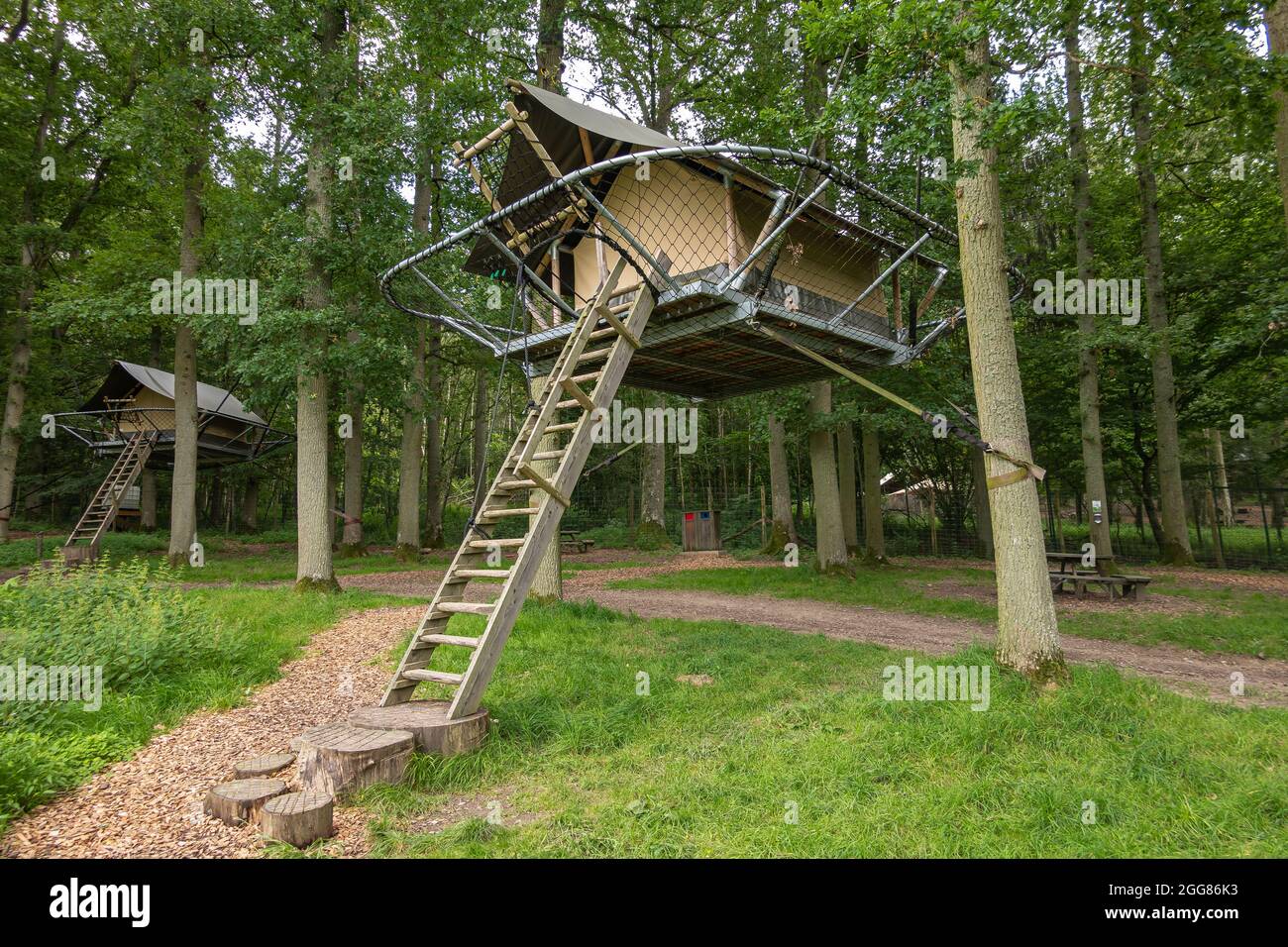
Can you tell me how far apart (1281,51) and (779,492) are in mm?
13021

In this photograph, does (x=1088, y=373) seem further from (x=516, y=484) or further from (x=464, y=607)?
(x=464, y=607)

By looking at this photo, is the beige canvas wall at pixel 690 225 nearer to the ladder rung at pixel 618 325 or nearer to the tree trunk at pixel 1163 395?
the ladder rung at pixel 618 325

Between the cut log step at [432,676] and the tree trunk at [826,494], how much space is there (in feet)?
36.2

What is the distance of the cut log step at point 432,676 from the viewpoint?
468cm

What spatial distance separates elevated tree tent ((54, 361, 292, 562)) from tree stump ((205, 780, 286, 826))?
1706 cm

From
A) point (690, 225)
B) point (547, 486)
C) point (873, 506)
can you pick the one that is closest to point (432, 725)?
point (547, 486)

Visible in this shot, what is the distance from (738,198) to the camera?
665 cm

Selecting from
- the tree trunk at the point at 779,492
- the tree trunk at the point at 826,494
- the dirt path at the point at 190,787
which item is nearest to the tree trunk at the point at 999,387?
the dirt path at the point at 190,787

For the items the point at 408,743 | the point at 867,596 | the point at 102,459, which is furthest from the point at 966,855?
the point at 102,459

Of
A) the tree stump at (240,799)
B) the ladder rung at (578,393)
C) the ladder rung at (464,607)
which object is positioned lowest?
the tree stump at (240,799)

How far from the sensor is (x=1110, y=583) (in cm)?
1193

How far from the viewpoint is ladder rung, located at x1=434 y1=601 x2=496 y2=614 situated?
480 centimetres

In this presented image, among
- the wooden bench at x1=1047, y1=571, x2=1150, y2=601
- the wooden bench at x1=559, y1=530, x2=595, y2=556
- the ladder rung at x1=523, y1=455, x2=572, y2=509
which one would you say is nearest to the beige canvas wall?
the ladder rung at x1=523, y1=455, x2=572, y2=509
